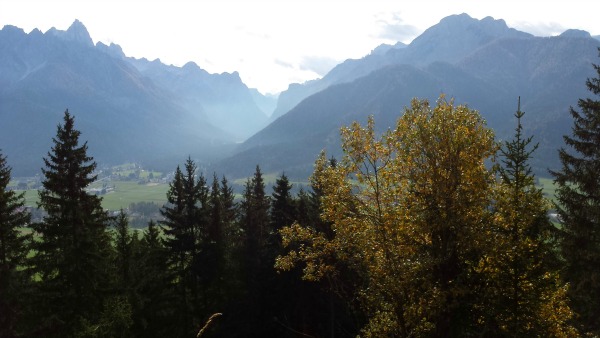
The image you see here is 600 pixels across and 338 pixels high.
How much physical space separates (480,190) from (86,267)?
82.5 ft

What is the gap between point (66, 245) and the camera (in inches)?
1051

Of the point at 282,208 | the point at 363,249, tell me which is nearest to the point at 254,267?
the point at 282,208

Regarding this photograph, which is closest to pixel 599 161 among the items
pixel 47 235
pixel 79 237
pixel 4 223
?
pixel 79 237

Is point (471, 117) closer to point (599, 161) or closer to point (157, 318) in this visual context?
point (599, 161)

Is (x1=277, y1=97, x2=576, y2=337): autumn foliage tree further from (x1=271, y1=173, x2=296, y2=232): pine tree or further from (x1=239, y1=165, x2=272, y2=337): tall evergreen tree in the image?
(x1=271, y1=173, x2=296, y2=232): pine tree

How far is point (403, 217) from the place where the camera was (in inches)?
477

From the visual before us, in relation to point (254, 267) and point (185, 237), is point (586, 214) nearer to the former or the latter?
point (254, 267)

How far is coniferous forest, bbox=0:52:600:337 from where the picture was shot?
1176 cm

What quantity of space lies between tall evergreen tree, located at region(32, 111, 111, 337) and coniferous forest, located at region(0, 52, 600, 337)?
0.29 ft

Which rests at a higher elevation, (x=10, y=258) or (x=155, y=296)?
(x=10, y=258)

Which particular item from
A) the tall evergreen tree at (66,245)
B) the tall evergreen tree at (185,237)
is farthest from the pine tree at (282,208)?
the tall evergreen tree at (66,245)

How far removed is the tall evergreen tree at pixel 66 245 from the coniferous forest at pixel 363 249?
89 mm

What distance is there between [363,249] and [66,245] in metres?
21.5

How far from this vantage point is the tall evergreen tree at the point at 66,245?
87.9 feet
